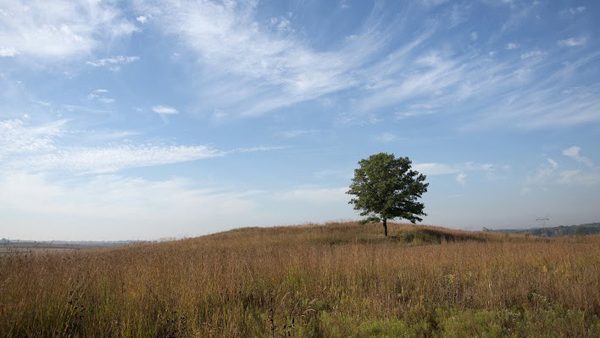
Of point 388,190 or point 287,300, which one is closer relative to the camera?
point 287,300

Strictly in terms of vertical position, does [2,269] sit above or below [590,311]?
above

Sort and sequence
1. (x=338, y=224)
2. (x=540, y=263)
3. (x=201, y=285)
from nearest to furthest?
(x=201, y=285), (x=540, y=263), (x=338, y=224)

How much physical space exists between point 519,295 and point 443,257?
4874mm

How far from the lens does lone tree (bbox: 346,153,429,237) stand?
1220 inches

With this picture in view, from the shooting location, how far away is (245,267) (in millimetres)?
8742

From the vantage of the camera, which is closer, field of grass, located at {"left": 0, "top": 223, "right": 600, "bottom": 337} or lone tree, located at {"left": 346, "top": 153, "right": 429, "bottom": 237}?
field of grass, located at {"left": 0, "top": 223, "right": 600, "bottom": 337}

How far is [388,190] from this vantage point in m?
31.3

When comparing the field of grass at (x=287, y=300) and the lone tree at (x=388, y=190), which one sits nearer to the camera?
the field of grass at (x=287, y=300)

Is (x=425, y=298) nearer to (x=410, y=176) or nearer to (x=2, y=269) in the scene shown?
(x=2, y=269)

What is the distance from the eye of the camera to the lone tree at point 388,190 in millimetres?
31000

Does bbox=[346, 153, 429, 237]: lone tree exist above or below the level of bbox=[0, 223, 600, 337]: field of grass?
above

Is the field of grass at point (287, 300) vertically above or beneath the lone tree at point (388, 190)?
beneath

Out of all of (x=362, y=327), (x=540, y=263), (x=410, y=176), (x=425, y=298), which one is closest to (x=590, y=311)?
(x=425, y=298)

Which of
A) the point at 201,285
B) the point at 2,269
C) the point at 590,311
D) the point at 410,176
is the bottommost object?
Result: the point at 590,311
